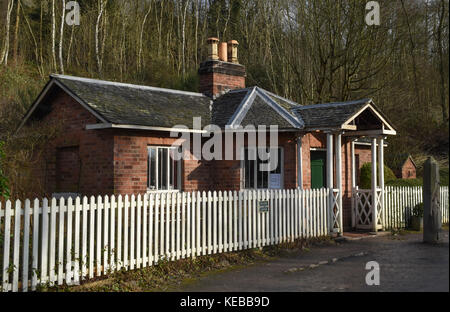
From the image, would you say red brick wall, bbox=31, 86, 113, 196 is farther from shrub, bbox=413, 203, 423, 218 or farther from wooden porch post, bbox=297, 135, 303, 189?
shrub, bbox=413, 203, 423, 218

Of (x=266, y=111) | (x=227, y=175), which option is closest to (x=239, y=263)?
(x=227, y=175)

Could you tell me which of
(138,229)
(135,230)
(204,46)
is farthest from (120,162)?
(204,46)

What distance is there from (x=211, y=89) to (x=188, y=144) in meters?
3.41

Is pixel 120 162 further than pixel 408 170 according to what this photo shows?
No

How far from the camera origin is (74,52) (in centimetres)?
2981

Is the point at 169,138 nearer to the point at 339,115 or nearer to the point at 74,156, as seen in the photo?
the point at 74,156

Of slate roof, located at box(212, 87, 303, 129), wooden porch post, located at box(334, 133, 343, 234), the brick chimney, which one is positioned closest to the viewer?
wooden porch post, located at box(334, 133, 343, 234)

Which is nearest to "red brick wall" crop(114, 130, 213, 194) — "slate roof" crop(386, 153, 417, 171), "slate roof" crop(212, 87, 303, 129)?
"slate roof" crop(212, 87, 303, 129)

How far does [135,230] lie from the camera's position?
9320 millimetres

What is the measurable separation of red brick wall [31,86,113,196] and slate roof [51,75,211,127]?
53cm

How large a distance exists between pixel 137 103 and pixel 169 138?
1.34 m

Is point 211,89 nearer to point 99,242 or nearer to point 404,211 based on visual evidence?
point 404,211

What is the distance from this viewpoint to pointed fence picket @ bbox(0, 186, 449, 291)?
21.9ft

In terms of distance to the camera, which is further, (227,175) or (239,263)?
(227,175)
